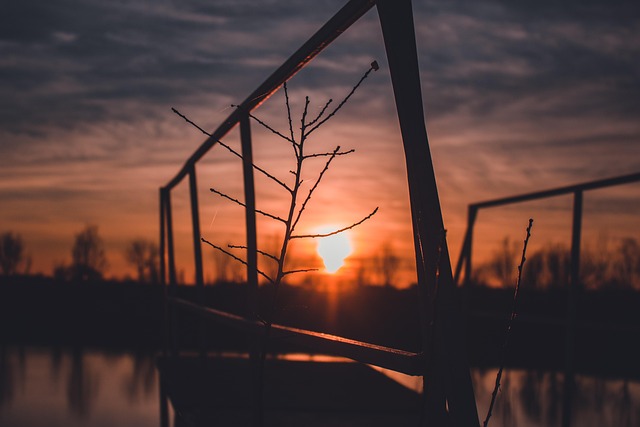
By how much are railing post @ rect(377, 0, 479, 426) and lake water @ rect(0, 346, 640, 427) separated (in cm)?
278

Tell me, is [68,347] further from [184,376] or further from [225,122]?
[225,122]

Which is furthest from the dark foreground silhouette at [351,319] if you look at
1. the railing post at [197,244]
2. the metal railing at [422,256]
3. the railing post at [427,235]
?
the railing post at [427,235]

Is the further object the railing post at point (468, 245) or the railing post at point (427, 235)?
the railing post at point (468, 245)

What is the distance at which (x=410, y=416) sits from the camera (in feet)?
12.6

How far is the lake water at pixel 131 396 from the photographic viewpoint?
185 inches

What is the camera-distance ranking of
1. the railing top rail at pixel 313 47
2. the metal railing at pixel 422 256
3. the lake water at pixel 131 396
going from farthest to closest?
the lake water at pixel 131 396 < the railing top rail at pixel 313 47 < the metal railing at pixel 422 256

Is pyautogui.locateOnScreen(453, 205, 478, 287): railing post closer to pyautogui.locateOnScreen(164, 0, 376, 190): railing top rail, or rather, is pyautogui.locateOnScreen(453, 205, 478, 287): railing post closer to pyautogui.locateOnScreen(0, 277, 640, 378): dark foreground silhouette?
pyautogui.locateOnScreen(0, 277, 640, 378): dark foreground silhouette

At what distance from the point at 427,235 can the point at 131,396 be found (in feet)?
14.4

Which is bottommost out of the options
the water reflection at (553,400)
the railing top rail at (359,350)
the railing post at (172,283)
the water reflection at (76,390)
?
the water reflection at (553,400)

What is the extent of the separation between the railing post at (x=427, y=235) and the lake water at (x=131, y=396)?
2780 millimetres

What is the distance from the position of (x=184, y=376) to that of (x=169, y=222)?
4.37 ft

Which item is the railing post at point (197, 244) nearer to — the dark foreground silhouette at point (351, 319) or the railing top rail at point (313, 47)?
the dark foreground silhouette at point (351, 319)

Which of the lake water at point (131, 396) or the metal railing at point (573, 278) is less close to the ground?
the metal railing at point (573, 278)

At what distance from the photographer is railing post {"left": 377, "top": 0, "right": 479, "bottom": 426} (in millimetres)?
1604
